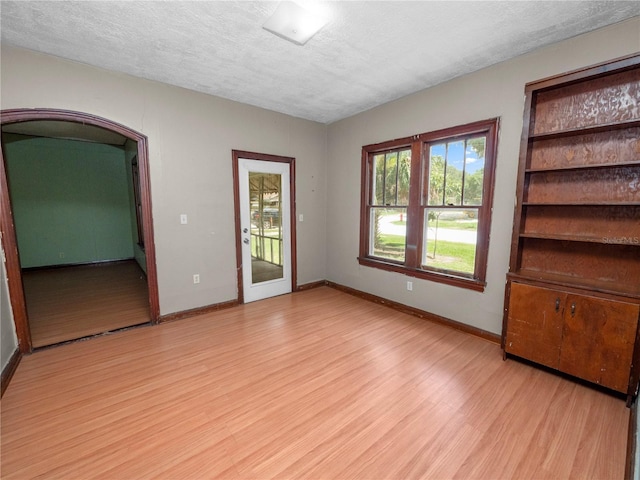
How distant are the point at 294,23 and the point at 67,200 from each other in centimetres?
646

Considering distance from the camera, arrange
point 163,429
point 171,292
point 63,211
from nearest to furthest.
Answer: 1. point 163,429
2. point 171,292
3. point 63,211

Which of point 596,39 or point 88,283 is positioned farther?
point 88,283

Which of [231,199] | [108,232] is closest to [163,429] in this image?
[231,199]

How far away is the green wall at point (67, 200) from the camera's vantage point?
528cm

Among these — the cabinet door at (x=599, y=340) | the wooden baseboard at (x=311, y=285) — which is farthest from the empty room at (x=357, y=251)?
the wooden baseboard at (x=311, y=285)

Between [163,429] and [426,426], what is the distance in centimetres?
166

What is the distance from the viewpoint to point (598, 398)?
6.31 ft

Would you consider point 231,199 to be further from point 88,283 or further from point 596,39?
point 596,39

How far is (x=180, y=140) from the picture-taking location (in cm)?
315

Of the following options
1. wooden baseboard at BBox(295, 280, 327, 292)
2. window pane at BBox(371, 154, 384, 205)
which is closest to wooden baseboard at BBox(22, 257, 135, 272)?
wooden baseboard at BBox(295, 280, 327, 292)

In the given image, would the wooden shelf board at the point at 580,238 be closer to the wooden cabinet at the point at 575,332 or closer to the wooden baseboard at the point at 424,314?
the wooden cabinet at the point at 575,332

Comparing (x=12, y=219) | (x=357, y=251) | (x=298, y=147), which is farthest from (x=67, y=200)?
(x=357, y=251)

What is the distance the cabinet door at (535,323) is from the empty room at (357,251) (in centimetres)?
1

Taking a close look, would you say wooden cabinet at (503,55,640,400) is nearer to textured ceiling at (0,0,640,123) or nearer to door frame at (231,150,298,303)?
textured ceiling at (0,0,640,123)
